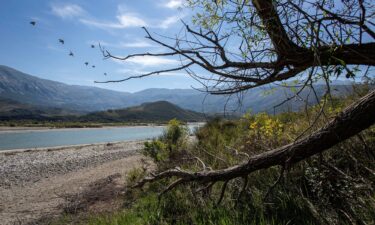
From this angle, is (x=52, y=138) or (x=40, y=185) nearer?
(x=40, y=185)

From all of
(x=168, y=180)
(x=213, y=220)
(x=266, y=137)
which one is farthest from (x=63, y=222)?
(x=266, y=137)

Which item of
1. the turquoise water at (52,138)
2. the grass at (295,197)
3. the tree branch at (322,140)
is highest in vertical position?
the tree branch at (322,140)

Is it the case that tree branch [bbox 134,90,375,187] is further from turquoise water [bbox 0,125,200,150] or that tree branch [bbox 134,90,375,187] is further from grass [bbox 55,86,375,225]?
turquoise water [bbox 0,125,200,150]

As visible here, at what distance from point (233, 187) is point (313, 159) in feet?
4.03

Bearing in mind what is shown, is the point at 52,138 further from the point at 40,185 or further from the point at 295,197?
the point at 295,197

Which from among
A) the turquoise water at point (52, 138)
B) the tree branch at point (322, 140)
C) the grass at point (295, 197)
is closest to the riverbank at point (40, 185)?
the grass at point (295, 197)

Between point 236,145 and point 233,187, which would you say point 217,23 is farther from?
point 236,145

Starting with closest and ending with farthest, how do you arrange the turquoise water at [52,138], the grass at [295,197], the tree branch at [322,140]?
the tree branch at [322,140]
the grass at [295,197]
the turquoise water at [52,138]

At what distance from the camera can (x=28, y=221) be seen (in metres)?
7.74

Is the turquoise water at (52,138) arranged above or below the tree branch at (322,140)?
below

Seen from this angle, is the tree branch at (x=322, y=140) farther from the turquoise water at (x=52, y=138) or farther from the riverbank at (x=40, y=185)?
the turquoise water at (x=52, y=138)

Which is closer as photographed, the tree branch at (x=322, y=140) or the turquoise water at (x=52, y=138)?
the tree branch at (x=322, y=140)

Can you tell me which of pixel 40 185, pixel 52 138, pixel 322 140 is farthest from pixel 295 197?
pixel 52 138

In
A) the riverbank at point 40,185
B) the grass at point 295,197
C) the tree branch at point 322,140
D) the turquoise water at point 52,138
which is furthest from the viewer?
the turquoise water at point 52,138
